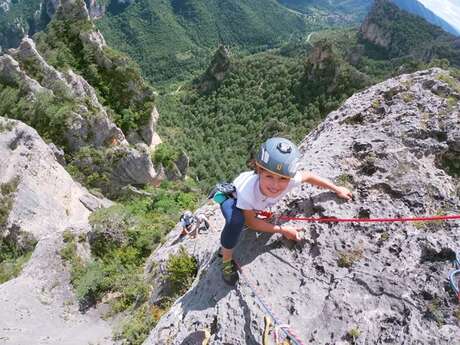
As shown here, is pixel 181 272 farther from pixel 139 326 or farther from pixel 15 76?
pixel 15 76

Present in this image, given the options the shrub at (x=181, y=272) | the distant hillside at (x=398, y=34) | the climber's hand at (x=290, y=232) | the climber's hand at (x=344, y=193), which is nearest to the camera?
the climber's hand at (x=290, y=232)

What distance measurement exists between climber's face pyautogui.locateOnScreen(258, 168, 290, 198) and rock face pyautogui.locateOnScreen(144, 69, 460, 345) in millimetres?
1049

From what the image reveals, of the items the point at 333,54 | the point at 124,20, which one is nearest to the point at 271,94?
the point at 333,54

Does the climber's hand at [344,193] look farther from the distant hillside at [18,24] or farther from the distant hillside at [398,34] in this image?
the distant hillside at [18,24]

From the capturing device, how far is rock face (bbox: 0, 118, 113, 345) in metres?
10.3

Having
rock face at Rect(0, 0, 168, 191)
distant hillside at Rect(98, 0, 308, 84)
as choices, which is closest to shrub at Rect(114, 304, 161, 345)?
rock face at Rect(0, 0, 168, 191)

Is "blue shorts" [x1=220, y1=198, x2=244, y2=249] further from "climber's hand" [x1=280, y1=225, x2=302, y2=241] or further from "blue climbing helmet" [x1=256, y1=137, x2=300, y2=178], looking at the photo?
"blue climbing helmet" [x1=256, y1=137, x2=300, y2=178]

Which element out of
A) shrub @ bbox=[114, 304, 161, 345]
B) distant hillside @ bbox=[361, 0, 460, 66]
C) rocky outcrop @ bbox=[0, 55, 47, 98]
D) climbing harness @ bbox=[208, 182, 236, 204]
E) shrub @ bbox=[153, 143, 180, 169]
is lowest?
distant hillside @ bbox=[361, 0, 460, 66]

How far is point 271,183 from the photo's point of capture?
5.27 metres

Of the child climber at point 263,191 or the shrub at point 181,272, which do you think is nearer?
the child climber at point 263,191

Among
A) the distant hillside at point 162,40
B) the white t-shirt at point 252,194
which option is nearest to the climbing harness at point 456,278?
the white t-shirt at point 252,194

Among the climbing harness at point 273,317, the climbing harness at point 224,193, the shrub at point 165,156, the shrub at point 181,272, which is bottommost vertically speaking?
the shrub at point 165,156

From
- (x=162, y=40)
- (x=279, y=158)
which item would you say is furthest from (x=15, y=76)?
(x=162, y=40)

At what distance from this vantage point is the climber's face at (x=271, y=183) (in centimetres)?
522
